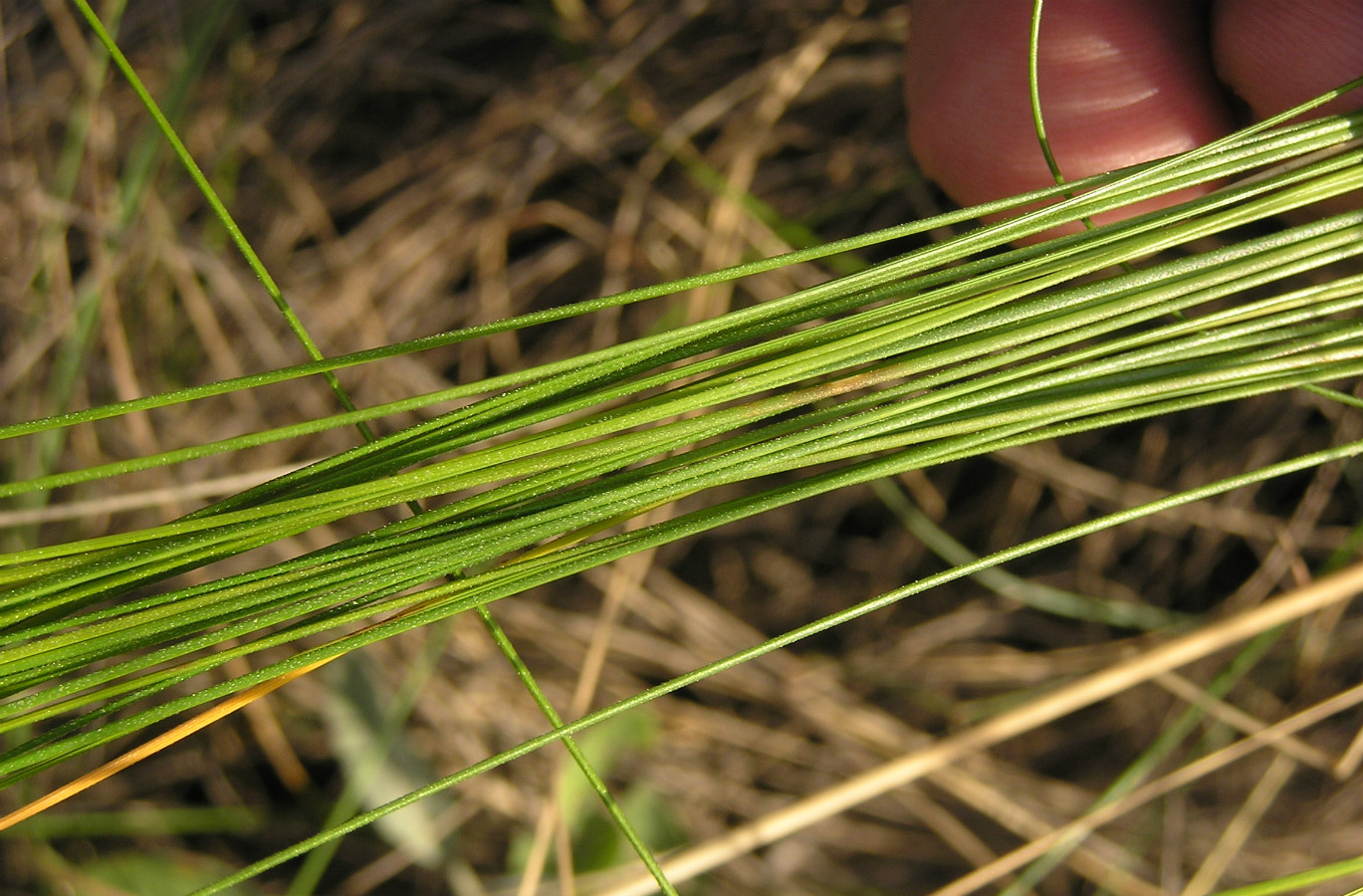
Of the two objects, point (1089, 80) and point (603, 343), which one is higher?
point (1089, 80)

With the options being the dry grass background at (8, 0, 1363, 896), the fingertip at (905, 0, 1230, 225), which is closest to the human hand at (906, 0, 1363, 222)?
the fingertip at (905, 0, 1230, 225)

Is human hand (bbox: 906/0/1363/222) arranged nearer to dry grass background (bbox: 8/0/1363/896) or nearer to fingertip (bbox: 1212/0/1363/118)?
fingertip (bbox: 1212/0/1363/118)

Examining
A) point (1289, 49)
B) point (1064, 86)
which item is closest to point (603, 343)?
point (1064, 86)

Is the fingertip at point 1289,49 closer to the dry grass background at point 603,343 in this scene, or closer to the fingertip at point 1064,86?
the fingertip at point 1064,86

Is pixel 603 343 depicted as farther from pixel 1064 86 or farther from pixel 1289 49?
pixel 1289 49

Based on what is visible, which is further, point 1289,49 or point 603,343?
point 603,343

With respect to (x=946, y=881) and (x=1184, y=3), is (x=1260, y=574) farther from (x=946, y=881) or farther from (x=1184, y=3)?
(x=1184, y=3)

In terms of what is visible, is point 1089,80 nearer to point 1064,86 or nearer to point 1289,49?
point 1064,86

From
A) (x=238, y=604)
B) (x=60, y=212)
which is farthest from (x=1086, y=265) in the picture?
(x=60, y=212)
